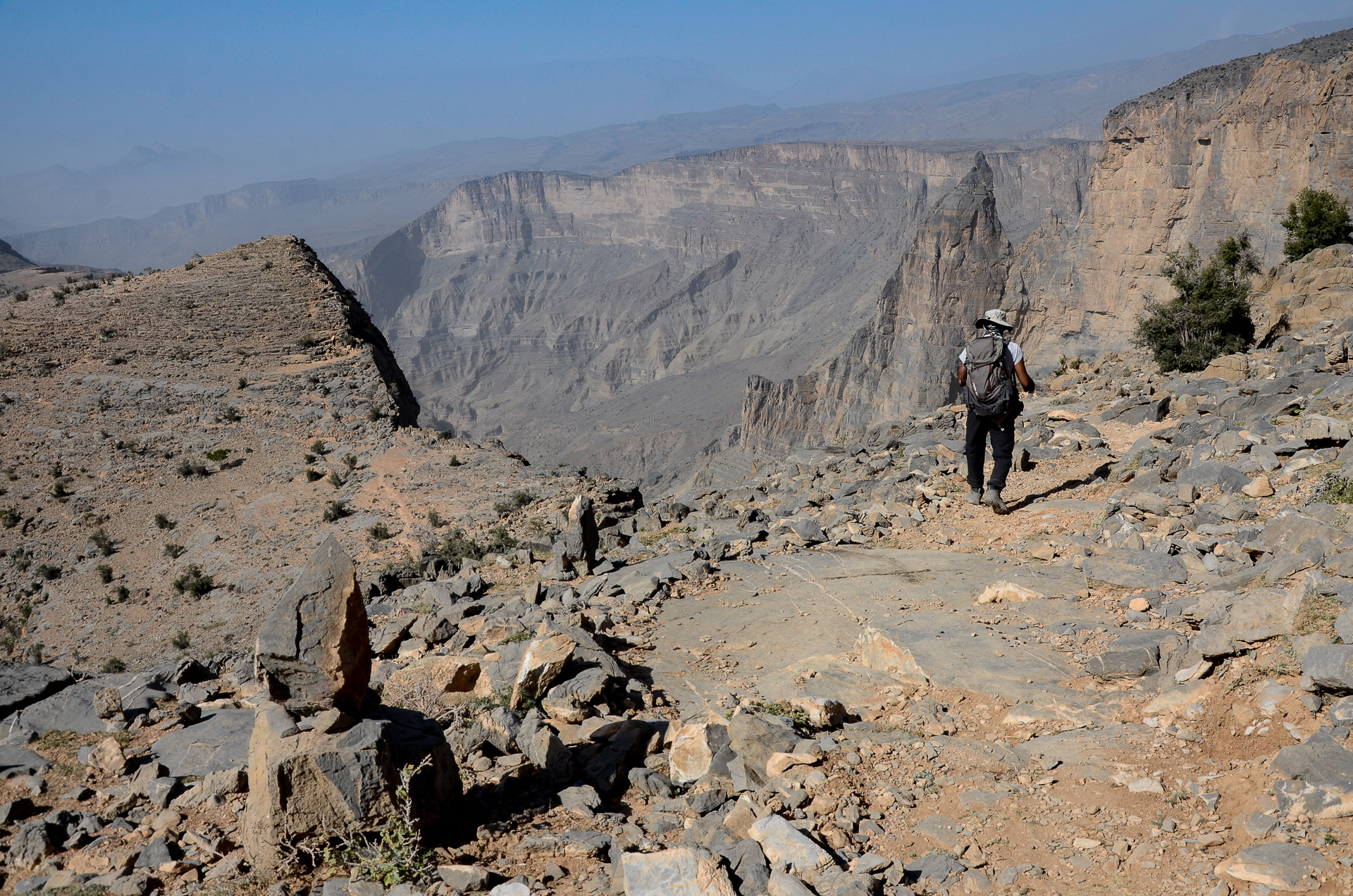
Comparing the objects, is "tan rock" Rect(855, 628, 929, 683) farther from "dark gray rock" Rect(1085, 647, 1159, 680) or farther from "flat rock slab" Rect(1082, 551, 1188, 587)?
"flat rock slab" Rect(1082, 551, 1188, 587)

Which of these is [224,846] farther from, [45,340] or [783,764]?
[45,340]

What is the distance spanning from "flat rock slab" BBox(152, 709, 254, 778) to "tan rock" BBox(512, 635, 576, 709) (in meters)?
1.62

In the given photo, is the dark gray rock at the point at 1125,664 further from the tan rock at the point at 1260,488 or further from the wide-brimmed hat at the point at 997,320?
the wide-brimmed hat at the point at 997,320

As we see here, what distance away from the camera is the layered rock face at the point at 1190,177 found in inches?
1468

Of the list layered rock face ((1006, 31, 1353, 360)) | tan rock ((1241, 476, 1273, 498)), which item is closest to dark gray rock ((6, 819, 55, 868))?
tan rock ((1241, 476, 1273, 498))

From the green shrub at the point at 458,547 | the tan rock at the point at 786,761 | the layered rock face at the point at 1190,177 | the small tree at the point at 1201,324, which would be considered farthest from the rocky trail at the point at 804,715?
the layered rock face at the point at 1190,177

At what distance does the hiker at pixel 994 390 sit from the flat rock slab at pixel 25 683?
8421 millimetres

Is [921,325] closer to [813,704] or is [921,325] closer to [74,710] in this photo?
[813,704]

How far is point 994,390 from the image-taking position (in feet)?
28.2

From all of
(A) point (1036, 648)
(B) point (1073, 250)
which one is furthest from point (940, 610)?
(B) point (1073, 250)

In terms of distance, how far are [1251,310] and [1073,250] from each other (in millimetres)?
41082

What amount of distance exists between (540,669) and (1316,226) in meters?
29.7

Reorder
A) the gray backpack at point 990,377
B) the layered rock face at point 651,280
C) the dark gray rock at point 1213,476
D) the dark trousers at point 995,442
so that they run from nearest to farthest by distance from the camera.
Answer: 1. the dark gray rock at point 1213,476
2. the gray backpack at point 990,377
3. the dark trousers at point 995,442
4. the layered rock face at point 651,280

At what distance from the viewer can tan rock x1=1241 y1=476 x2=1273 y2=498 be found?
696 centimetres
